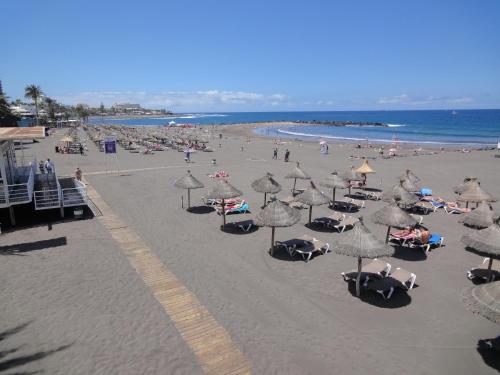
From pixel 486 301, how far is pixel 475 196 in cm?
1043

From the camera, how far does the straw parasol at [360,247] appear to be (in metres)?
8.29

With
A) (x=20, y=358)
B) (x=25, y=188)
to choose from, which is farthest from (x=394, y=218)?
(x=25, y=188)

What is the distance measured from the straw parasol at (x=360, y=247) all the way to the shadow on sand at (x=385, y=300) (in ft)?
0.84

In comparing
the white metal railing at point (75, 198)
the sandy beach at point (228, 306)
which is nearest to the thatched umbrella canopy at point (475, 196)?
the sandy beach at point (228, 306)

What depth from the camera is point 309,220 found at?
13.9m

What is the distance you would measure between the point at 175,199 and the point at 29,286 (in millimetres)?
9061

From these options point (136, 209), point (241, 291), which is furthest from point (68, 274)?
point (136, 209)

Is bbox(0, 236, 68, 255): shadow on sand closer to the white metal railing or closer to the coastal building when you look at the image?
the coastal building

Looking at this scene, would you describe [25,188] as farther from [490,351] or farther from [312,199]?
[490,351]

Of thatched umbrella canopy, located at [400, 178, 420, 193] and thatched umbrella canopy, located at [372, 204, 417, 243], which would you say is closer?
thatched umbrella canopy, located at [372, 204, 417, 243]

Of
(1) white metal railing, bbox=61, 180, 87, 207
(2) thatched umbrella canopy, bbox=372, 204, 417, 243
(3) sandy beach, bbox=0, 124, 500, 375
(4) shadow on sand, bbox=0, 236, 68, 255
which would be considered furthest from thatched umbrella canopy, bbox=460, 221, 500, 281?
(1) white metal railing, bbox=61, 180, 87, 207

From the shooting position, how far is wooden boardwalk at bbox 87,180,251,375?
615 cm

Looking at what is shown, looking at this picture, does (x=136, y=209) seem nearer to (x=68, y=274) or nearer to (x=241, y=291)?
(x=68, y=274)

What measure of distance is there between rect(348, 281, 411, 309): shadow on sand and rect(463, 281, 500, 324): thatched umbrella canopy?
205cm
